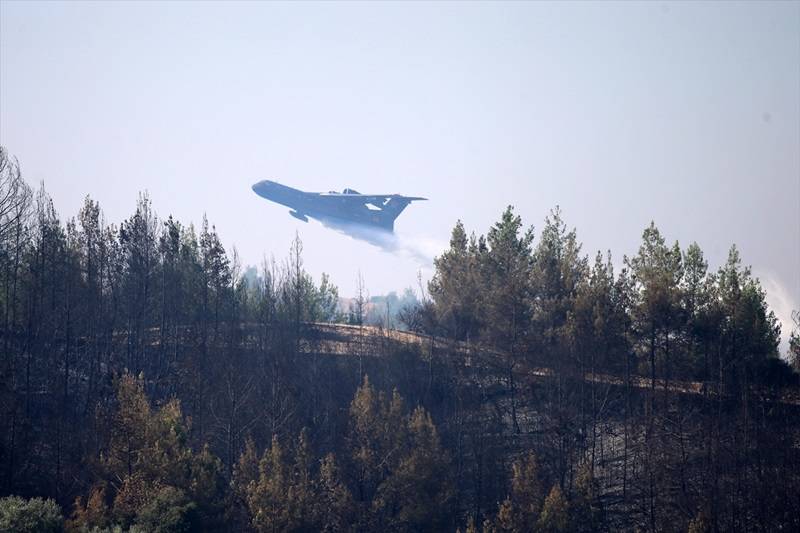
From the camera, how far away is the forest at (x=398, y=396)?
3228 cm

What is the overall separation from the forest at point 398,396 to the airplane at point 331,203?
20191 millimetres

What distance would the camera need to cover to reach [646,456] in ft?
123

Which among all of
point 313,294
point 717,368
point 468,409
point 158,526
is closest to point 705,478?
point 717,368

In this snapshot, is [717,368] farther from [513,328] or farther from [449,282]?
[449,282]

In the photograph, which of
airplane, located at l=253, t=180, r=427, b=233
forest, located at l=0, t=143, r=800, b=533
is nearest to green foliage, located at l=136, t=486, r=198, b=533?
forest, located at l=0, t=143, r=800, b=533

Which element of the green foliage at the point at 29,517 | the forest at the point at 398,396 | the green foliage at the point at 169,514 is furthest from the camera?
the forest at the point at 398,396

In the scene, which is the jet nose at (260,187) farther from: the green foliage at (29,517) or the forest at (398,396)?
the green foliage at (29,517)

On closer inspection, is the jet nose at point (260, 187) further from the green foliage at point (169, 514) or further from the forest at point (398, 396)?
the green foliage at point (169, 514)

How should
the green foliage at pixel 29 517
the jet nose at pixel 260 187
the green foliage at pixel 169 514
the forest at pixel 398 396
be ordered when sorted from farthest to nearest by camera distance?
the jet nose at pixel 260 187
the forest at pixel 398 396
the green foliage at pixel 169 514
the green foliage at pixel 29 517

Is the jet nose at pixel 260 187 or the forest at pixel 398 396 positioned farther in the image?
the jet nose at pixel 260 187

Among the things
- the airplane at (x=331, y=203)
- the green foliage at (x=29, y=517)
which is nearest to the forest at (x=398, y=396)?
the green foliage at (x=29, y=517)

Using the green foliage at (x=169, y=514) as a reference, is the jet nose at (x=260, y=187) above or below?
above

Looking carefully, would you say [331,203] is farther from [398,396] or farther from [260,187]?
[398,396]

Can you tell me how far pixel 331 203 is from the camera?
8038cm
